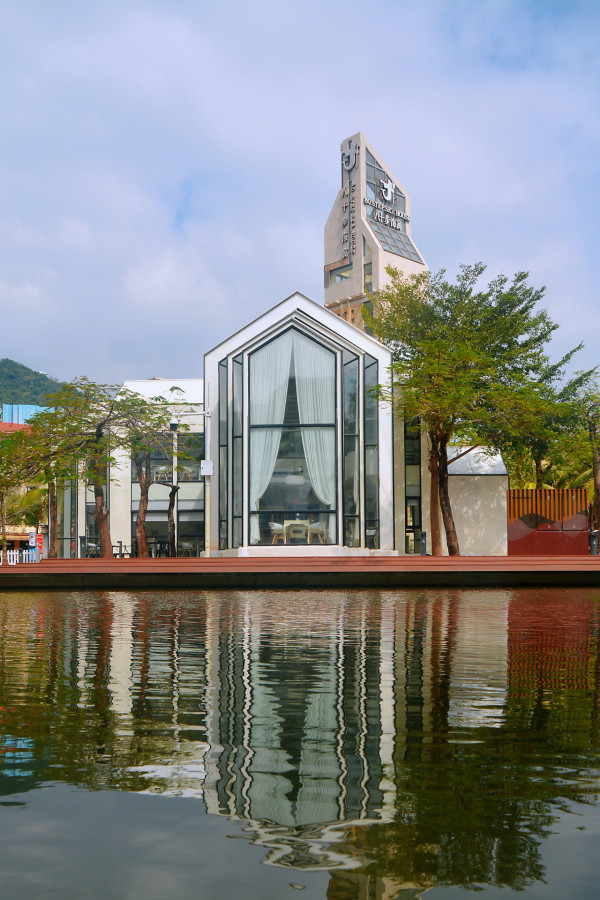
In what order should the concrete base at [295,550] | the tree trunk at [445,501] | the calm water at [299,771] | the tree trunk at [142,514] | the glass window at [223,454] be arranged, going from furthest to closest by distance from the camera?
the tree trunk at [142,514], the tree trunk at [445,501], the glass window at [223,454], the concrete base at [295,550], the calm water at [299,771]

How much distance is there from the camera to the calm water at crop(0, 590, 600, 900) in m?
2.93

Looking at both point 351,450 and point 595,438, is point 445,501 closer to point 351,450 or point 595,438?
point 351,450

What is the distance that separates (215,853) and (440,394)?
3114cm

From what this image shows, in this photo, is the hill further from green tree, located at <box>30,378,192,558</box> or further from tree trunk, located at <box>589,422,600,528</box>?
tree trunk, located at <box>589,422,600,528</box>

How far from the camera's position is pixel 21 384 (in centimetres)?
13875

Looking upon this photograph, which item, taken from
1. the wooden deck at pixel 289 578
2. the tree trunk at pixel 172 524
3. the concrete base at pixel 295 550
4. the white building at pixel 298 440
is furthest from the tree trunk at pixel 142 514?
the wooden deck at pixel 289 578

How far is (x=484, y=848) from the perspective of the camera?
311 centimetres

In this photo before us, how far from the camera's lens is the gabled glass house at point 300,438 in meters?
32.5

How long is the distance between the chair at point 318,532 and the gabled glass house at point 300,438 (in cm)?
3

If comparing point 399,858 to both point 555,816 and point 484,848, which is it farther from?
point 555,816

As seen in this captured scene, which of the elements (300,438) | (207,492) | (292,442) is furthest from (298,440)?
(207,492)

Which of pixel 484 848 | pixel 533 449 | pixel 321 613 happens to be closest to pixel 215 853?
pixel 484 848

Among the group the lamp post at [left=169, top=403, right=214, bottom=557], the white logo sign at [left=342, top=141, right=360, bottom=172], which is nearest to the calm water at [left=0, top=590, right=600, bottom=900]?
the lamp post at [left=169, top=403, right=214, bottom=557]

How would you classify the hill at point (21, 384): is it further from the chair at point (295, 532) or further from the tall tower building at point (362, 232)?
the chair at point (295, 532)
